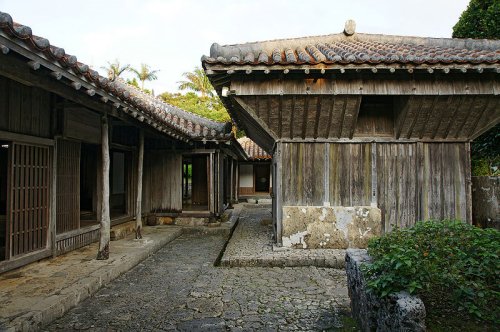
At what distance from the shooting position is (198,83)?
33.0 metres

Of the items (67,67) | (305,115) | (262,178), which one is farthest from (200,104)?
(67,67)

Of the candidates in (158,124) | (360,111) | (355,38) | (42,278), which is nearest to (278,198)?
(360,111)

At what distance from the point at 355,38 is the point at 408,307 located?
9171 millimetres

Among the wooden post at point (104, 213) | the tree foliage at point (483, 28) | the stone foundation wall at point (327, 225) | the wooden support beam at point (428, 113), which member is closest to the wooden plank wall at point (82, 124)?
the wooden post at point (104, 213)

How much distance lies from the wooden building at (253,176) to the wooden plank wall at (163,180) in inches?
402

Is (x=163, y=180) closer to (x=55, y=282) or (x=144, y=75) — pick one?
(x=55, y=282)

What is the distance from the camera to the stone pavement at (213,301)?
4.25 metres

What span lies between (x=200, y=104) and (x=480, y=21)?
2340 cm

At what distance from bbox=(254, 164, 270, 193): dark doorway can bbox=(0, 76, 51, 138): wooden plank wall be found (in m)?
17.0

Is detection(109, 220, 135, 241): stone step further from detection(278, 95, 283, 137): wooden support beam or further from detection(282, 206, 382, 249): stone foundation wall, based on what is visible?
detection(278, 95, 283, 137): wooden support beam

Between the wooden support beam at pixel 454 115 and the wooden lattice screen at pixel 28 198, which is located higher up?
the wooden support beam at pixel 454 115

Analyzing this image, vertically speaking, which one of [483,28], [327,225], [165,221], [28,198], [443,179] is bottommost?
[165,221]

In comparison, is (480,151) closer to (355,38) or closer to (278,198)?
(355,38)

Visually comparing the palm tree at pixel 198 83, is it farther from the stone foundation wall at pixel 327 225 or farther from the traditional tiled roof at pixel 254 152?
the stone foundation wall at pixel 327 225
